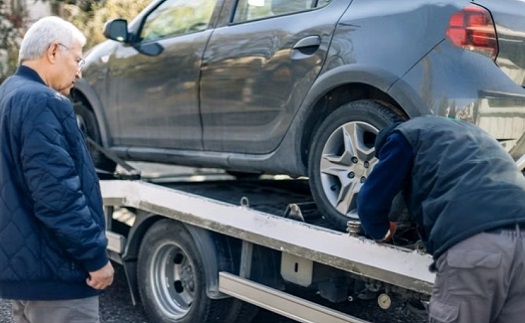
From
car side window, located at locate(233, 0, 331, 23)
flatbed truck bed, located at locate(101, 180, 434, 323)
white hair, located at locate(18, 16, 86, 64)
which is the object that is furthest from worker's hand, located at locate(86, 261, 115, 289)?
car side window, located at locate(233, 0, 331, 23)

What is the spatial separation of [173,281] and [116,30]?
194cm

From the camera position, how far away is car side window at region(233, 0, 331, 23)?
4.33 metres

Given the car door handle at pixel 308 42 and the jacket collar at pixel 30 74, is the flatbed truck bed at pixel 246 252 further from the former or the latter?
the jacket collar at pixel 30 74

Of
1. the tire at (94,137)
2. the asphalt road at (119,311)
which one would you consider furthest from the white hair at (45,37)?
the tire at (94,137)

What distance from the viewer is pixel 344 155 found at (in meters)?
3.81

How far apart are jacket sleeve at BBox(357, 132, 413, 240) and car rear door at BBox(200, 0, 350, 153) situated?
1.22m

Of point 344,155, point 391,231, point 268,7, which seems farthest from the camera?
point 268,7

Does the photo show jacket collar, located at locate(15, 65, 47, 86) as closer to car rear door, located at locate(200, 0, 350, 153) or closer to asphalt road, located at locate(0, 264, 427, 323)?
car rear door, located at locate(200, 0, 350, 153)

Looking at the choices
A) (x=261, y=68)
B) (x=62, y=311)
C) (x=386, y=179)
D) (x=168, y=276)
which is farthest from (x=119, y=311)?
(x=386, y=179)

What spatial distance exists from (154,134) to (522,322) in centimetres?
333

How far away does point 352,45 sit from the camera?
390cm

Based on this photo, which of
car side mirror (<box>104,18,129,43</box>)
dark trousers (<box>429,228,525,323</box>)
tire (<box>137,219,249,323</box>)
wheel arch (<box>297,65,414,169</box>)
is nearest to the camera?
dark trousers (<box>429,228,525,323</box>)

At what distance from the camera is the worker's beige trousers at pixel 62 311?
2.99 metres

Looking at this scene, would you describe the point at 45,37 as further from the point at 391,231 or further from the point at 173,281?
the point at 173,281
